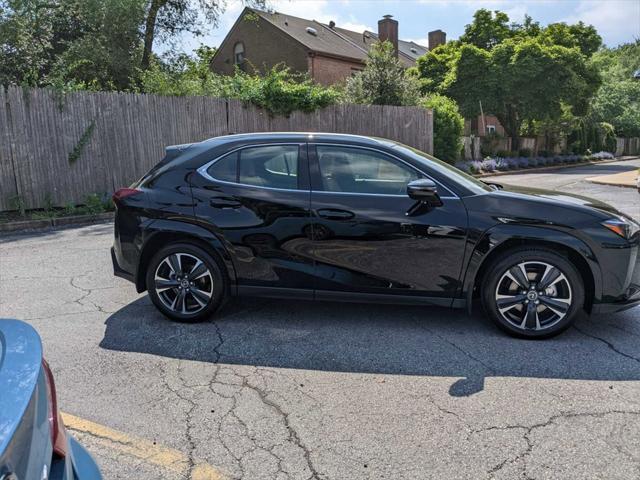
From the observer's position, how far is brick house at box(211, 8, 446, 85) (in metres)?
30.8

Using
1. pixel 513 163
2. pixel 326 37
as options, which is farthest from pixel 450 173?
pixel 326 37

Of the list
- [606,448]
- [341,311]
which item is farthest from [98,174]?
[606,448]

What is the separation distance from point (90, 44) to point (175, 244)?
16.3 meters

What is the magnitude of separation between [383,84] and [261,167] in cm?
1748

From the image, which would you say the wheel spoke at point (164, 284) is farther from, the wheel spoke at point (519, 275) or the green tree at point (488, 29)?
the green tree at point (488, 29)

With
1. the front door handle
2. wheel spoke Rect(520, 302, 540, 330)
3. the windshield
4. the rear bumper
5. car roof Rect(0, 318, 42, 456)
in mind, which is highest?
the windshield

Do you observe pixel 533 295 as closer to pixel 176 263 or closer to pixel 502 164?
pixel 176 263

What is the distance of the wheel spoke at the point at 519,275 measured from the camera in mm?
4199

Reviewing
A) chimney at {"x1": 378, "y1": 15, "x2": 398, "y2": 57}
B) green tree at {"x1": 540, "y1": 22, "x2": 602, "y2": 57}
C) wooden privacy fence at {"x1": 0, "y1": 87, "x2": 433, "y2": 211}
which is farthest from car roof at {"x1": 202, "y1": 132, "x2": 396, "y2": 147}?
chimney at {"x1": 378, "y1": 15, "x2": 398, "y2": 57}

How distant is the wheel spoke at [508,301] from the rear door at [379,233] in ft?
1.21

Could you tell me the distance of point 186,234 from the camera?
4660 millimetres

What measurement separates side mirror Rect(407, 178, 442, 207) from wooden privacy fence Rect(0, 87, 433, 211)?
9.10 m

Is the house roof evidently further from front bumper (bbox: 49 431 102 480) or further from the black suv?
front bumper (bbox: 49 431 102 480)

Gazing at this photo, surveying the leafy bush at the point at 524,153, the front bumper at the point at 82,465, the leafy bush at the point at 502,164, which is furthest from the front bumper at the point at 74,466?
the leafy bush at the point at 524,153
